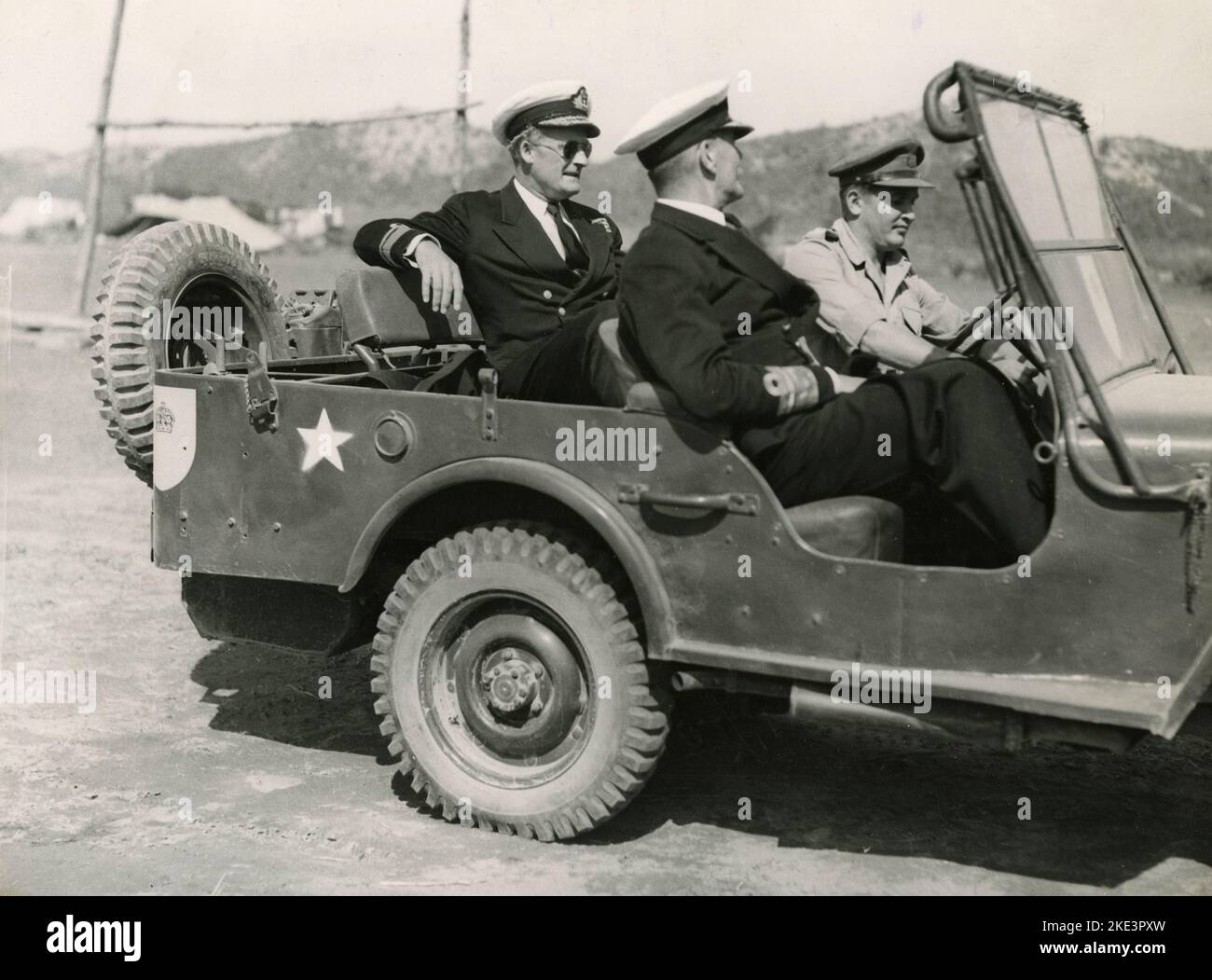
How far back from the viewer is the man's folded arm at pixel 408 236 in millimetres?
4684

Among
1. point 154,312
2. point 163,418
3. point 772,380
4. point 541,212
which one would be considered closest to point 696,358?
point 772,380

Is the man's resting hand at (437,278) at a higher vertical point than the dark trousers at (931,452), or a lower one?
higher

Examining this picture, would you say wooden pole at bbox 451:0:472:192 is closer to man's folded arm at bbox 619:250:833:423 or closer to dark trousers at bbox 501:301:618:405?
dark trousers at bbox 501:301:618:405

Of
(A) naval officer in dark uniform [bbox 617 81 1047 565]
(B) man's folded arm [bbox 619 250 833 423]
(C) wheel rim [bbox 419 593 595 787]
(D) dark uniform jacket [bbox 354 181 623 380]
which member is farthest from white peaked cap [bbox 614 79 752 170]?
(C) wheel rim [bbox 419 593 595 787]

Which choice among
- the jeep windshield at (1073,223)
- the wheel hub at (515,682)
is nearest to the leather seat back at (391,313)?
the wheel hub at (515,682)

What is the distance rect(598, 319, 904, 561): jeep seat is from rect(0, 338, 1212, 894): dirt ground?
0.86m

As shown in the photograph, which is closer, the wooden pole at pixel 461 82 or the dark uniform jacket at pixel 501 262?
the dark uniform jacket at pixel 501 262

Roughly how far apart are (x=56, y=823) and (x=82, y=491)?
5191mm

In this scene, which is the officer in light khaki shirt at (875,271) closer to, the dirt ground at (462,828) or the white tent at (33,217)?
the dirt ground at (462,828)

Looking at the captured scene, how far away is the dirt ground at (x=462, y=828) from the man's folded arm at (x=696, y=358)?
1.22m

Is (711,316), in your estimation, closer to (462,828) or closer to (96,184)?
(462,828)

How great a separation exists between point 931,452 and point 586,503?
0.88 metres
